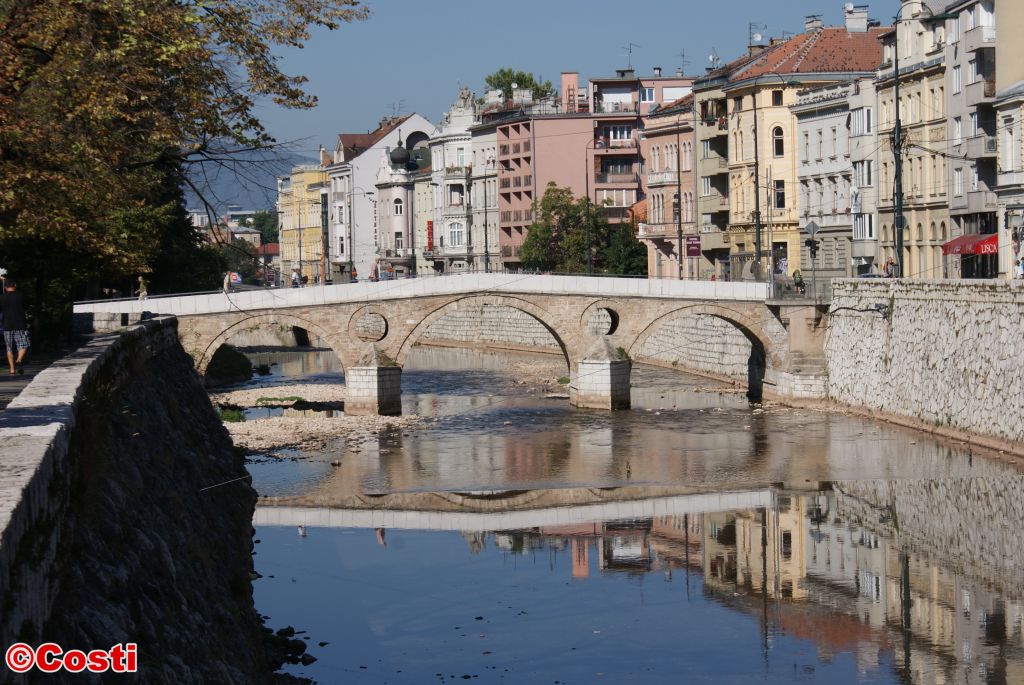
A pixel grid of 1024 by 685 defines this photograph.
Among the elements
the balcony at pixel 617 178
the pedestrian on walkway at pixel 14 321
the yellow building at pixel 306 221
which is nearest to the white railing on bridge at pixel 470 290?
the pedestrian on walkway at pixel 14 321

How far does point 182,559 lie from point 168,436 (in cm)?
580

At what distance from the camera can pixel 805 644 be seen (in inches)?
814

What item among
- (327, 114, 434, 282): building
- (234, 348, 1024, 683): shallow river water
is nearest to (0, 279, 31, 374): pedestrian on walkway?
(234, 348, 1024, 683): shallow river water

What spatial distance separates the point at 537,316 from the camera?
2024 inches

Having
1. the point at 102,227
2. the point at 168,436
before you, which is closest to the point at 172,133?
the point at 168,436

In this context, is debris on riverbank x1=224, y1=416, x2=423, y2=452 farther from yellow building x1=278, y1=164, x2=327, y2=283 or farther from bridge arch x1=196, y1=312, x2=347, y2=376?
yellow building x1=278, y1=164, x2=327, y2=283

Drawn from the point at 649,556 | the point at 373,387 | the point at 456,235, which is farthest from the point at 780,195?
the point at 649,556

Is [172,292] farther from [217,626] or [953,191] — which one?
[217,626]

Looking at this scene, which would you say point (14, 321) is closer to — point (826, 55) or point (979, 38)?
point (979, 38)

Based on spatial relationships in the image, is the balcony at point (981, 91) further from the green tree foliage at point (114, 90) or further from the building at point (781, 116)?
the green tree foliage at point (114, 90)

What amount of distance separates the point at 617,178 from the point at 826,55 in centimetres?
2114

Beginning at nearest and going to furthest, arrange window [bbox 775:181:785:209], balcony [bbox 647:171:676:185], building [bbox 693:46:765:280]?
window [bbox 775:181:785:209], building [bbox 693:46:765:280], balcony [bbox 647:171:676:185]

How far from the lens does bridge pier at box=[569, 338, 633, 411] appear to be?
159ft

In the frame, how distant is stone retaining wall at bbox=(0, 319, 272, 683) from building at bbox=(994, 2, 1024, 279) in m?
27.8
